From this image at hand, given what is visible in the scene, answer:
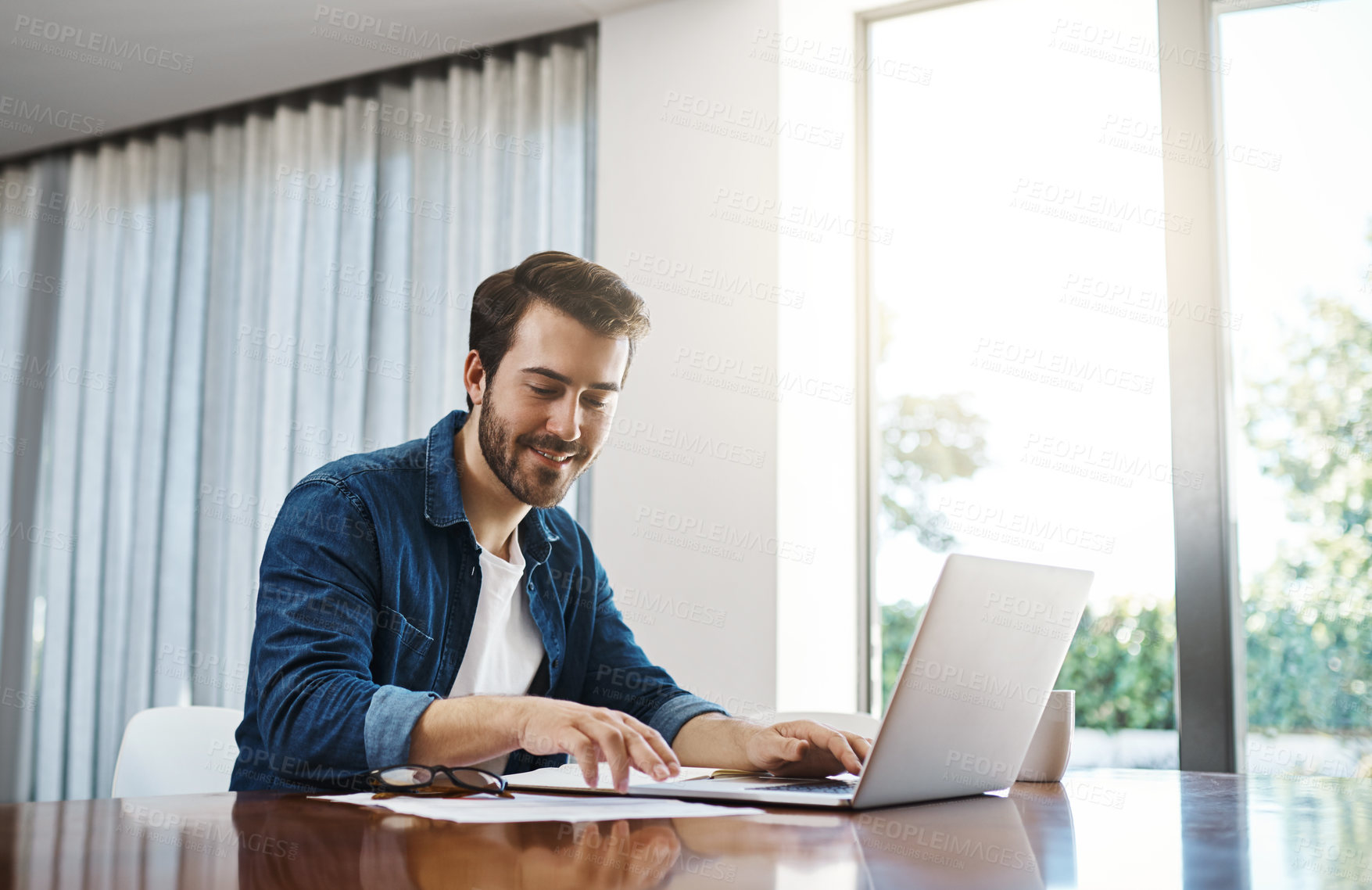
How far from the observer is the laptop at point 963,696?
38.1 inches

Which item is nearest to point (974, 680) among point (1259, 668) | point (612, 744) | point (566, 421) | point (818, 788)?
point (818, 788)

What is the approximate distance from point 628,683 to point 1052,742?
61 cm

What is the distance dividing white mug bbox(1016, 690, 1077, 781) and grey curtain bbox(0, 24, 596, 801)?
6.84 feet

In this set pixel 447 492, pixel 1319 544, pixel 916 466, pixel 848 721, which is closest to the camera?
pixel 447 492

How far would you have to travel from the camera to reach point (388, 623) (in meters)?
1.45

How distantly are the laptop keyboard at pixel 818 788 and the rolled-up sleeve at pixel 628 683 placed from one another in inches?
12.3

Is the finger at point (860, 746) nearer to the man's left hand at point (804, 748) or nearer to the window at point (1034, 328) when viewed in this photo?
the man's left hand at point (804, 748)

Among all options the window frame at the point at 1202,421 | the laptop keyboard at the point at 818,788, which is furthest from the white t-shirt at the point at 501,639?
the window frame at the point at 1202,421

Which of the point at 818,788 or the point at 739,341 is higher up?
the point at 739,341

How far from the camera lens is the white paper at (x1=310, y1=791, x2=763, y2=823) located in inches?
35.3

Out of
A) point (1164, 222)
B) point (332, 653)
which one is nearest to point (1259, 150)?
point (1164, 222)

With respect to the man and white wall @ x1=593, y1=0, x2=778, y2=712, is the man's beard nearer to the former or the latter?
the man

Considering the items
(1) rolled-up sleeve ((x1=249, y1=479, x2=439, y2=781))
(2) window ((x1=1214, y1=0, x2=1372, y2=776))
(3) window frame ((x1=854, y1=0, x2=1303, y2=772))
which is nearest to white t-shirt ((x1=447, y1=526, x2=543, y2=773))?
(1) rolled-up sleeve ((x1=249, y1=479, x2=439, y2=781))

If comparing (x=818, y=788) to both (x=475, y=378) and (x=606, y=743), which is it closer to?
(x=606, y=743)
